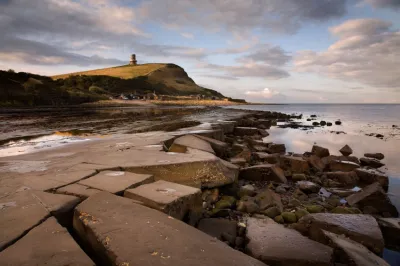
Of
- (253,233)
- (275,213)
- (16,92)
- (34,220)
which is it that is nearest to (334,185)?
(275,213)

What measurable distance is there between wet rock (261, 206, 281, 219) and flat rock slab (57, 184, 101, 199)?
6.32 ft

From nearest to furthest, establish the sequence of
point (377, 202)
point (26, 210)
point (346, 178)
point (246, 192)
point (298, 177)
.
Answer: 1. point (26, 210)
2. point (246, 192)
3. point (377, 202)
4. point (298, 177)
5. point (346, 178)

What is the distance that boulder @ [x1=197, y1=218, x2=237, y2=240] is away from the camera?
234 centimetres

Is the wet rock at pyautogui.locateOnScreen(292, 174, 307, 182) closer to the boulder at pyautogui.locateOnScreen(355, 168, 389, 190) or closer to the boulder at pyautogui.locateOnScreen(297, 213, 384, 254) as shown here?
the boulder at pyautogui.locateOnScreen(355, 168, 389, 190)

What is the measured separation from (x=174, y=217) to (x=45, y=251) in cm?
95

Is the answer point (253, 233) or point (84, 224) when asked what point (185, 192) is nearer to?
point (253, 233)

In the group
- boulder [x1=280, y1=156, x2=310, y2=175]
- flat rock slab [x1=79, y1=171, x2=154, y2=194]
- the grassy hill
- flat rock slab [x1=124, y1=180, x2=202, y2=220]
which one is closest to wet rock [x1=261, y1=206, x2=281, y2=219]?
flat rock slab [x1=124, y1=180, x2=202, y2=220]

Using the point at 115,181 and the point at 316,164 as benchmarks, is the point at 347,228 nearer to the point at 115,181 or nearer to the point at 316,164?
the point at 115,181

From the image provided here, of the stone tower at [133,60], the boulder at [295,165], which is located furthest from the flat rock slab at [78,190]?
the stone tower at [133,60]

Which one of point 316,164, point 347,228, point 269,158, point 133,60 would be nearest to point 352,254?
point 347,228

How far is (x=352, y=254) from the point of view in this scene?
77.4 inches

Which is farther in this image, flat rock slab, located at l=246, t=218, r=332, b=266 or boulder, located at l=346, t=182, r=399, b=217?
boulder, located at l=346, t=182, r=399, b=217

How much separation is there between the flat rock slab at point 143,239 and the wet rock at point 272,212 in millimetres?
1501

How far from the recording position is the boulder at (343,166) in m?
5.89
